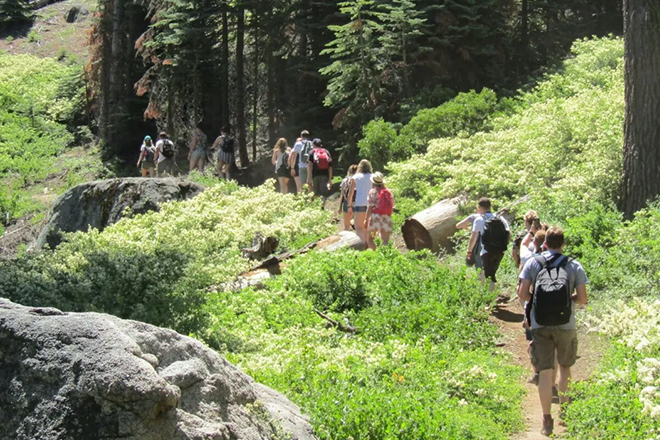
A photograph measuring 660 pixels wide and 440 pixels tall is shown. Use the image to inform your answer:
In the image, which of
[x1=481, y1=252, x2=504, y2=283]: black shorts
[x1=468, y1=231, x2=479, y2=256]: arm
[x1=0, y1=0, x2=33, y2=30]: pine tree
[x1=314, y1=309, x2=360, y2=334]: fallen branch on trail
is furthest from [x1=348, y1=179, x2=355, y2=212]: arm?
[x1=0, y1=0, x2=33, y2=30]: pine tree

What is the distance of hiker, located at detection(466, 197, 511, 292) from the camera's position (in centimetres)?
1133

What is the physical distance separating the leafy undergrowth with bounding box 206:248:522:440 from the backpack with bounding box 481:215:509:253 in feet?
2.66

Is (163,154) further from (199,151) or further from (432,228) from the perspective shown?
(432,228)

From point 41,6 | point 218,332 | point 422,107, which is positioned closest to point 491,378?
point 218,332

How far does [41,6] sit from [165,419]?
184 ft

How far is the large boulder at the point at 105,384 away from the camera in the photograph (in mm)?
4160

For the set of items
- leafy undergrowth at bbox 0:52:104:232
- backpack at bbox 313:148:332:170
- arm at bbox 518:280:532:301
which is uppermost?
arm at bbox 518:280:532:301

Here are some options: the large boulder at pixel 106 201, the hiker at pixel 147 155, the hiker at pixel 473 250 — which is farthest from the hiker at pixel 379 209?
the hiker at pixel 147 155

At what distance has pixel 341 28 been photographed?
21.8 m

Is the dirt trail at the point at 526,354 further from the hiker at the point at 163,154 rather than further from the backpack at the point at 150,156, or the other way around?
the backpack at the point at 150,156

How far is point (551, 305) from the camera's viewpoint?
23.9 feet

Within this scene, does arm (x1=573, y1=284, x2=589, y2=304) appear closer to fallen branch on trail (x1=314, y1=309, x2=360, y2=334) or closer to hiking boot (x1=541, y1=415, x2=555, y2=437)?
hiking boot (x1=541, y1=415, x2=555, y2=437)

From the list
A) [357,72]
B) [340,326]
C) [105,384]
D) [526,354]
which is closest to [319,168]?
[357,72]

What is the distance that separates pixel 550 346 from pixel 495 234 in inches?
155
